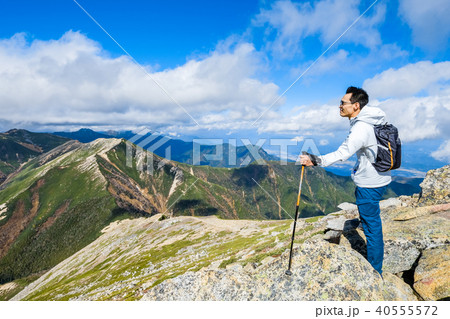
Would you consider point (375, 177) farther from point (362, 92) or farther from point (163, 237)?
point (163, 237)

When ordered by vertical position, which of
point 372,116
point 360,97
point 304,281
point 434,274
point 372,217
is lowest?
point 434,274

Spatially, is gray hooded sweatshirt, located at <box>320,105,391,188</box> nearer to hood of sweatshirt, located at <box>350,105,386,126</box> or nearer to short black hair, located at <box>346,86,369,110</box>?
hood of sweatshirt, located at <box>350,105,386,126</box>

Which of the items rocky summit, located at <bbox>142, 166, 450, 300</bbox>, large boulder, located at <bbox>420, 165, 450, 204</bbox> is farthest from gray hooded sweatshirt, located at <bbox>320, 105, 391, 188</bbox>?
large boulder, located at <bbox>420, 165, 450, 204</bbox>

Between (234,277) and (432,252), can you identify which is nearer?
(234,277)

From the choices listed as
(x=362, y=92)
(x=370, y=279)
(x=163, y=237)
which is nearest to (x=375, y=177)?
(x=362, y=92)

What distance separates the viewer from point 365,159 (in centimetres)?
888

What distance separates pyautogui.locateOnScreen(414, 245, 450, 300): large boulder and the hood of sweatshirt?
750 cm

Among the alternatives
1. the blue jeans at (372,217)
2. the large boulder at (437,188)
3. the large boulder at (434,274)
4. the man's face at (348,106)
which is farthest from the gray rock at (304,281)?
the large boulder at (437,188)

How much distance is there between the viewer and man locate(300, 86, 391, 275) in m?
8.30

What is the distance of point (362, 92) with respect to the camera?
9164 millimetres

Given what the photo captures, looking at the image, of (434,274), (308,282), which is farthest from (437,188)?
(308,282)

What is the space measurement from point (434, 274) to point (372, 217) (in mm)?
4421

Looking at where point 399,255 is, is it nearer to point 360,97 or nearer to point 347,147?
point 347,147
